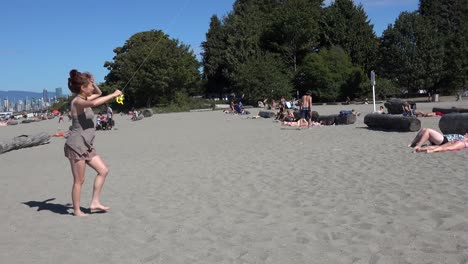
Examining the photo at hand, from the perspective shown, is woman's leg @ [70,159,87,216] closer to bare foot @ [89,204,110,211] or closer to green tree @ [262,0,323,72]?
bare foot @ [89,204,110,211]

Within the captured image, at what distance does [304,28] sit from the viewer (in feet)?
225

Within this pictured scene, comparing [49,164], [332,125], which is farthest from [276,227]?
[332,125]

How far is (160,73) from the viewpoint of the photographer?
64250 mm

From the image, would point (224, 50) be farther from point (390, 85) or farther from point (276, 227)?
point (276, 227)

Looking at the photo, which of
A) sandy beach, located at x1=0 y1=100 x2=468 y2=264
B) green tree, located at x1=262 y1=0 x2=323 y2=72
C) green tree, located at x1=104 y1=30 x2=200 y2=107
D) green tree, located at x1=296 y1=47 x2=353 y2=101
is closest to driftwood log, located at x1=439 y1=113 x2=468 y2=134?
sandy beach, located at x1=0 y1=100 x2=468 y2=264

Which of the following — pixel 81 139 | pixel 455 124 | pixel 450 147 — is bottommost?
pixel 450 147

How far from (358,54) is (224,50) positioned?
20294 millimetres

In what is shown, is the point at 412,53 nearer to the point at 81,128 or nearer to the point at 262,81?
the point at 262,81

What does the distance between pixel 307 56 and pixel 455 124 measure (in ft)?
172

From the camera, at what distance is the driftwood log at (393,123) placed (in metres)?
15.7

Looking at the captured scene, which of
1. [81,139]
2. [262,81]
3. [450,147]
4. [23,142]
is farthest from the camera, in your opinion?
[262,81]

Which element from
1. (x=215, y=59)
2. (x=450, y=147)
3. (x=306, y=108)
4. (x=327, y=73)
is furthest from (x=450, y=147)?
(x=215, y=59)

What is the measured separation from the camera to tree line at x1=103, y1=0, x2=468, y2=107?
182 ft

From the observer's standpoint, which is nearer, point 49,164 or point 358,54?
point 49,164
